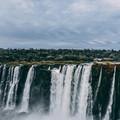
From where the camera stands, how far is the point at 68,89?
95.3ft

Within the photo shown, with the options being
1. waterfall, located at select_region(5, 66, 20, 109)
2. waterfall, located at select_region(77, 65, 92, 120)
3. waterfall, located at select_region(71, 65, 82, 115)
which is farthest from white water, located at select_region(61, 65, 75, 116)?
waterfall, located at select_region(5, 66, 20, 109)

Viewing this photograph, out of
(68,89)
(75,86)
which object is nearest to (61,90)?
(68,89)

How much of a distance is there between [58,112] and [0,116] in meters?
12.1

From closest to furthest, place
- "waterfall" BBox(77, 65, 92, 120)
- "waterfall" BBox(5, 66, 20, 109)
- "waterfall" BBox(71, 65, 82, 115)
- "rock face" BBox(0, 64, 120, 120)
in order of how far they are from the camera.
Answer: "rock face" BBox(0, 64, 120, 120)
"waterfall" BBox(77, 65, 92, 120)
"waterfall" BBox(71, 65, 82, 115)
"waterfall" BBox(5, 66, 20, 109)

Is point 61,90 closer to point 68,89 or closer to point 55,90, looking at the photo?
point 55,90

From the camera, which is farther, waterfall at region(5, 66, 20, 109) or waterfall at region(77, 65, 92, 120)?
waterfall at region(5, 66, 20, 109)

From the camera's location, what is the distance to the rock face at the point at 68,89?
26219 mm

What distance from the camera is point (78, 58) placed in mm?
52344

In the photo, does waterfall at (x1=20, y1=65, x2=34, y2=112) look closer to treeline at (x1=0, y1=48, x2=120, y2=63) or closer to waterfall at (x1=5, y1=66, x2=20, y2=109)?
waterfall at (x1=5, y1=66, x2=20, y2=109)

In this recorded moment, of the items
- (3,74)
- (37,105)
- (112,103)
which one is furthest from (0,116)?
(112,103)

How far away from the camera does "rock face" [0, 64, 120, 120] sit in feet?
86.0

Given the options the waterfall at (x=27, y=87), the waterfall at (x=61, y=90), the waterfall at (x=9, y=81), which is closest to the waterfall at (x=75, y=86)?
the waterfall at (x=61, y=90)

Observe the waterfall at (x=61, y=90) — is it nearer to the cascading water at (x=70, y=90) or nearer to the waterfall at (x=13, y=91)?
the cascading water at (x=70, y=90)

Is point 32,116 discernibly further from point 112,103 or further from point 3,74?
point 112,103
